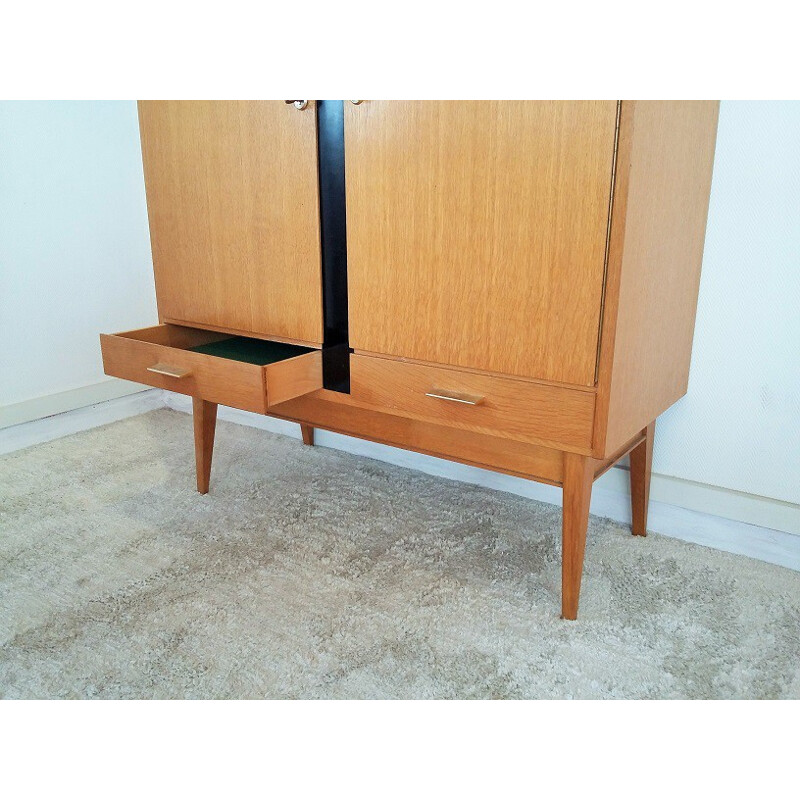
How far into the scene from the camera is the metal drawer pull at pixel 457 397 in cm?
116

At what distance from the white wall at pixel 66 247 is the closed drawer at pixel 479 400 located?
1.28 meters

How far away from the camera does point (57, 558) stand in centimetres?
145

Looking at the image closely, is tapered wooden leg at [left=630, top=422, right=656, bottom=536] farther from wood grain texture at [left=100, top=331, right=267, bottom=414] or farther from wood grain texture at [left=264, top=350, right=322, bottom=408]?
wood grain texture at [left=100, top=331, right=267, bottom=414]

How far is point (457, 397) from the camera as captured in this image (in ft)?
3.87

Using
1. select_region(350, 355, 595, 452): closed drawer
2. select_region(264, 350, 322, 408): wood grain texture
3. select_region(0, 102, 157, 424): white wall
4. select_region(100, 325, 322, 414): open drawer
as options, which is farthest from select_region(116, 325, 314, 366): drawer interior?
select_region(0, 102, 157, 424): white wall

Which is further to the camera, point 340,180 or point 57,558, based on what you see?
point 57,558

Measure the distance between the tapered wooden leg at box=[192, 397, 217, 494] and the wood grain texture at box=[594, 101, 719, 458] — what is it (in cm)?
103

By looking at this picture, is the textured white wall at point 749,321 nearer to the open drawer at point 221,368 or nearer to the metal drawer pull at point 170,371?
the open drawer at point 221,368

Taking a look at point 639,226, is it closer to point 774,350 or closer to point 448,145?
point 448,145

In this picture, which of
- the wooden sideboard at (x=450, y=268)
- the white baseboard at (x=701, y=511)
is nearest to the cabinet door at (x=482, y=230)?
the wooden sideboard at (x=450, y=268)

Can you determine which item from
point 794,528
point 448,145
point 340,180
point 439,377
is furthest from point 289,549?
point 794,528

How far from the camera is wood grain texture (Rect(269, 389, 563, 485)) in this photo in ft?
3.91

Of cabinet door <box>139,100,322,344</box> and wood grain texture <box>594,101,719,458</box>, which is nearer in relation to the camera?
wood grain texture <box>594,101,719,458</box>

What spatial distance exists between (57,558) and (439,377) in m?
0.90
